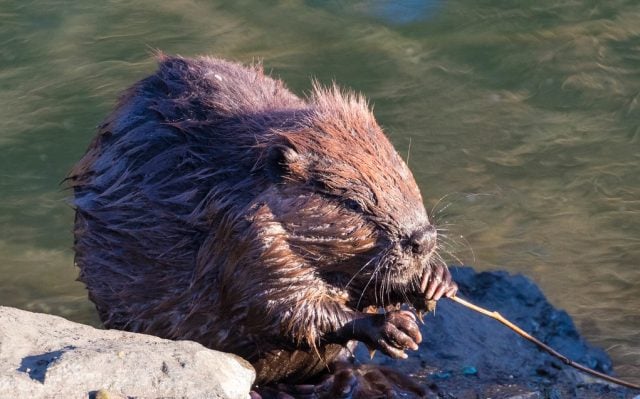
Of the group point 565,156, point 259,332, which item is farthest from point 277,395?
point 565,156

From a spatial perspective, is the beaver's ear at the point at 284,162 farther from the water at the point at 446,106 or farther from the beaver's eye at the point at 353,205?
the water at the point at 446,106

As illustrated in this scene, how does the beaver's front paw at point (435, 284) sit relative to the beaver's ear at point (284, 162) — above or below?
below

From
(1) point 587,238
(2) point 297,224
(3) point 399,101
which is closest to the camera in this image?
(2) point 297,224

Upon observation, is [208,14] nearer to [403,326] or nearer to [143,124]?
[143,124]

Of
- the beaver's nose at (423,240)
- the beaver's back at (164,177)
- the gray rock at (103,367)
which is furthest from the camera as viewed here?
the beaver's back at (164,177)

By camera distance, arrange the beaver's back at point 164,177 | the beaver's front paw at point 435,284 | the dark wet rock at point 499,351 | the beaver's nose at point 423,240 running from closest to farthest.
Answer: the beaver's nose at point 423,240 → the beaver's front paw at point 435,284 → the beaver's back at point 164,177 → the dark wet rock at point 499,351

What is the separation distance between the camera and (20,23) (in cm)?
873

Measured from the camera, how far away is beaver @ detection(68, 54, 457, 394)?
3.99 metres

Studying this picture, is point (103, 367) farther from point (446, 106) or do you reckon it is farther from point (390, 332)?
point (446, 106)

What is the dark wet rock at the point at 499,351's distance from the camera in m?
4.46

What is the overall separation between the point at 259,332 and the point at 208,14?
5.14m

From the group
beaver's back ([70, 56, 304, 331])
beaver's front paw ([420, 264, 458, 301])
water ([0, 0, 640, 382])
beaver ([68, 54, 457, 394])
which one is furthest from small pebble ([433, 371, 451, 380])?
beaver's back ([70, 56, 304, 331])

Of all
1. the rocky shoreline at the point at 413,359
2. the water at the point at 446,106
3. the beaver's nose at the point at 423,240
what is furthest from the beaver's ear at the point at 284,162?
the water at the point at 446,106

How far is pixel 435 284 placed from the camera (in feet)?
13.4
